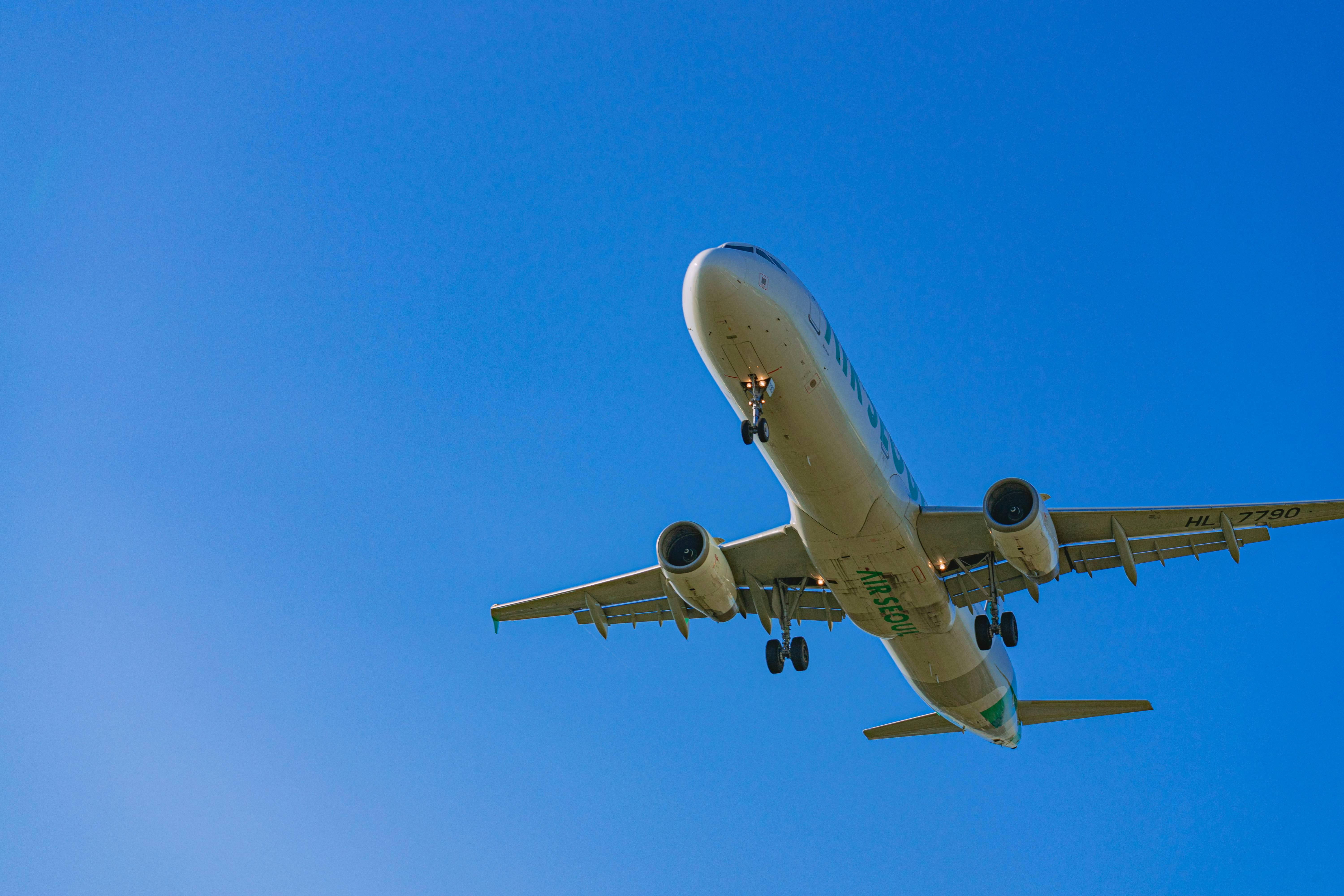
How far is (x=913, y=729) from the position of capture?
3238 cm

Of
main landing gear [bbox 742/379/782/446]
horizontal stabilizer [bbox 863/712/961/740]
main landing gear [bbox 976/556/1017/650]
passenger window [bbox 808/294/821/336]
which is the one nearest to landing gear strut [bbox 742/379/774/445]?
main landing gear [bbox 742/379/782/446]

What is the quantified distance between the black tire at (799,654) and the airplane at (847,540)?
0.04 meters

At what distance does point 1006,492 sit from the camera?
71.1ft

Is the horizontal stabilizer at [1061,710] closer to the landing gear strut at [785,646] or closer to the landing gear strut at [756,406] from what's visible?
the landing gear strut at [785,646]

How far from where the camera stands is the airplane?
19.1 metres

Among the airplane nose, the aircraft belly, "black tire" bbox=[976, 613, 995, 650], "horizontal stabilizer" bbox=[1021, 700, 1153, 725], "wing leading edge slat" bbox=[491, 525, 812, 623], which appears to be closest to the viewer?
the airplane nose

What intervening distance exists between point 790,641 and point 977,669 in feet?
16.0

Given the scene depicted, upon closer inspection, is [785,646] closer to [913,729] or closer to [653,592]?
[653,592]

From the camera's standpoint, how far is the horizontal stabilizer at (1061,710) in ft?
99.1

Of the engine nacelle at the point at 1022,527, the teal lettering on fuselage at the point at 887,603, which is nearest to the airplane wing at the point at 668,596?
the teal lettering on fuselage at the point at 887,603

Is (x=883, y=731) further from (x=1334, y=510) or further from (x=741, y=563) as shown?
(x=1334, y=510)

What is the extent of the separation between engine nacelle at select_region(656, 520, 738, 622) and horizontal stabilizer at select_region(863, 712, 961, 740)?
10560 millimetres

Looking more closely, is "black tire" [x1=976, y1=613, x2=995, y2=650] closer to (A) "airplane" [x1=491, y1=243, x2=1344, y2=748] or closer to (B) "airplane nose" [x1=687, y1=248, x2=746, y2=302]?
(A) "airplane" [x1=491, y1=243, x2=1344, y2=748]

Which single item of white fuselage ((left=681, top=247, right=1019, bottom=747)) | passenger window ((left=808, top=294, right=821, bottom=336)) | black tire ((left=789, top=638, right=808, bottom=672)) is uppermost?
passenger window ((left=808, top=294, right=821, bottom=336))
